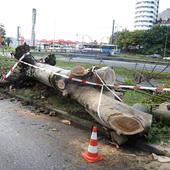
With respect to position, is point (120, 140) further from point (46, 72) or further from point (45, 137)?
point (46, 72)

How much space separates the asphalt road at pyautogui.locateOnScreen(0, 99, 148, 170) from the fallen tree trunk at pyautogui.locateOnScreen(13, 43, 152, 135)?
0.45 metres

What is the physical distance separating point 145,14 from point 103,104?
128 meters

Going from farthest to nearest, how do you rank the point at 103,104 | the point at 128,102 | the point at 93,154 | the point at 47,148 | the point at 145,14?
the point at 145,14 < the point at 128,102 < the point at 103,104 < the point at 47,148 < the point at 93,154

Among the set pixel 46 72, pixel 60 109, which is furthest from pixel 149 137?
pixel 46 72

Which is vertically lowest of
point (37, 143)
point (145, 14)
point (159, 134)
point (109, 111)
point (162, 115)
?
point (37, 143)

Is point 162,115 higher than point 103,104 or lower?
lower

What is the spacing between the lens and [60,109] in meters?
6.99

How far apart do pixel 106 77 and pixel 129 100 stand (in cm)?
213

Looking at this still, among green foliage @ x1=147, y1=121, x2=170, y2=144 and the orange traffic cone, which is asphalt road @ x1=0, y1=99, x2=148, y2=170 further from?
green foliage @ x1=147, y1=121, x2=170, y2=144

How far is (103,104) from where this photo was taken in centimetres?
520

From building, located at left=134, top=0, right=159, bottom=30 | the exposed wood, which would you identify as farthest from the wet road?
building, located at left=134, top=0, right=159, bottom=30

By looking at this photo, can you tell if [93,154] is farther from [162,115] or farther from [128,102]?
[128,102]

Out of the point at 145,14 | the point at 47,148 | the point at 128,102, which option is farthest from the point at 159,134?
the point at 145,14

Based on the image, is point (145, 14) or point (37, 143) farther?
point (145, 14)
